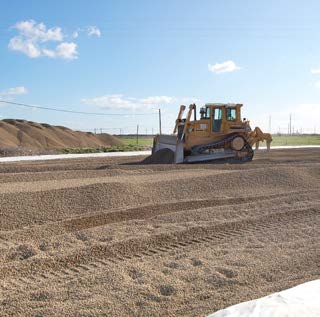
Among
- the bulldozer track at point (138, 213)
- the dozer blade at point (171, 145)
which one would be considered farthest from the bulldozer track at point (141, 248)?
the dozer blade at point (171, 145)

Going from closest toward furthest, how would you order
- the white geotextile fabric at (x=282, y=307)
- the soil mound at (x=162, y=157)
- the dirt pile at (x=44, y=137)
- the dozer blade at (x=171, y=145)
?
the white geotextile fabric at (x=282, y=307) → the dozer blade at (x=171, y=145) → the soil mound at (x=162, y=157) → the dirt pile at (x=44, y=137)

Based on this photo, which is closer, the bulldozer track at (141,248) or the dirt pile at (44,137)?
the bulldozer track at (141,248)

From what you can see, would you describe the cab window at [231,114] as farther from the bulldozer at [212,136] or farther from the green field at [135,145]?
the green field at [135,145]

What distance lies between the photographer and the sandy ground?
165 inches

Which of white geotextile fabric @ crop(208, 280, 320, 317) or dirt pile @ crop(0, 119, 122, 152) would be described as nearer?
white geotextile fabric @ crop(208, 280, 320, 317)

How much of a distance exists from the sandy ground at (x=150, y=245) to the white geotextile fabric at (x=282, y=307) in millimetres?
446

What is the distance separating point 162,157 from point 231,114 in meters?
3.39

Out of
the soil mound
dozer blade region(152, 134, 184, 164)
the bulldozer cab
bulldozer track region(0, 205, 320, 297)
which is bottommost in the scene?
bulldozer track region(0, 205, 320, 297)

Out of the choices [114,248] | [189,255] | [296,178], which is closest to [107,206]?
[114,248]

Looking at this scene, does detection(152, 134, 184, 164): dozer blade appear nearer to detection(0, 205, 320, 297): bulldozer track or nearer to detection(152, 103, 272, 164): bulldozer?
detection(152, 103, 272, 164): bulldozer

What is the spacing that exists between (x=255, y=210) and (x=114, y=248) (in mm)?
3468

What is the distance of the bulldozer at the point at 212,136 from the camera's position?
1734 cm

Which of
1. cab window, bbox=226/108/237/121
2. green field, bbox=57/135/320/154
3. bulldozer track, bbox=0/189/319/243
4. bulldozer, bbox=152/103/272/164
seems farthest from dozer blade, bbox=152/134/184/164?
green field, bbox=57/135/320/154

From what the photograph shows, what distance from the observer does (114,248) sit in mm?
5730
